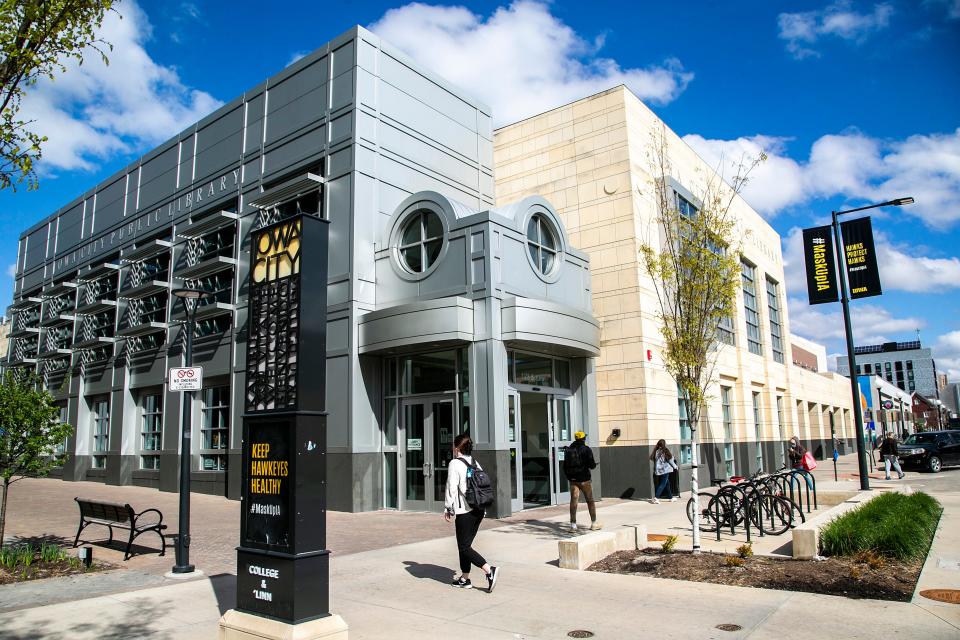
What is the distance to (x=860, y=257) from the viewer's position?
19.2 metres

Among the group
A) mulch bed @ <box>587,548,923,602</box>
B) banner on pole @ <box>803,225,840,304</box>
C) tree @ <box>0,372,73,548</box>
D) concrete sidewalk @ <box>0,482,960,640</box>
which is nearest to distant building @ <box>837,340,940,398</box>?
banner on pole @ <box>803,225,840,304</box>

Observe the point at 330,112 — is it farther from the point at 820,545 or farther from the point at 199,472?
the point at 820,545

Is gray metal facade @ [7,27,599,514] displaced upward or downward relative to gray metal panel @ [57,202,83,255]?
downward

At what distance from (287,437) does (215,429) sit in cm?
1722

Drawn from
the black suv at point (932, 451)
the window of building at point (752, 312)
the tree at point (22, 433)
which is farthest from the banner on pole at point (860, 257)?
the tree at point (22, 433)

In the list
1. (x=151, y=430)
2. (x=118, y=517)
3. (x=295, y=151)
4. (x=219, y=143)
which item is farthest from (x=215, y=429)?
(x=118, y=517)

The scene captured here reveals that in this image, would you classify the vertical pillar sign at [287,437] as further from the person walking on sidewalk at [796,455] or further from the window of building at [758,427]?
the window of building at [758,427]

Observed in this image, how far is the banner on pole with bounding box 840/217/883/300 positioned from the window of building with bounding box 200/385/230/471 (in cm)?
1893

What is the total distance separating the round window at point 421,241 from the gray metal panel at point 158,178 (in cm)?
1238

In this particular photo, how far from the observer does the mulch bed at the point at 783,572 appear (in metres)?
7.43

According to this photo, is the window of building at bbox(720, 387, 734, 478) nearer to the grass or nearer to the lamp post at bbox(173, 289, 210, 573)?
the grass

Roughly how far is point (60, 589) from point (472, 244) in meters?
10.8

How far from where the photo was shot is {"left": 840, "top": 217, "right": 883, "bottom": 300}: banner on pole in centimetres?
1902

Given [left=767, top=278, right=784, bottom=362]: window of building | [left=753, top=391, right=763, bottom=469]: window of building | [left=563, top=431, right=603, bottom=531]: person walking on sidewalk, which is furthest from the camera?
[left=767, top=278, right=784, bottom=362]: window of building
